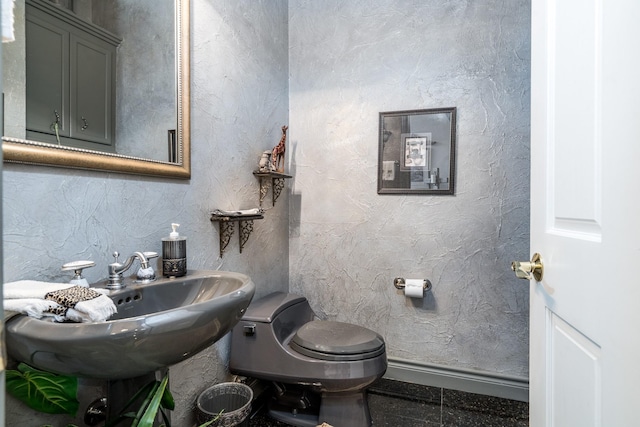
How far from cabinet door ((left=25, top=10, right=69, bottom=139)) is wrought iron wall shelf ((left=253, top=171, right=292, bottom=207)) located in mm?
884

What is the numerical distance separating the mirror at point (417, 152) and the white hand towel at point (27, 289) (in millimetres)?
1542

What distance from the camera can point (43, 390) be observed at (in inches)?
30.0

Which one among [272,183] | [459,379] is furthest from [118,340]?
[459,379]

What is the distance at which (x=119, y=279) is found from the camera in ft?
2.99

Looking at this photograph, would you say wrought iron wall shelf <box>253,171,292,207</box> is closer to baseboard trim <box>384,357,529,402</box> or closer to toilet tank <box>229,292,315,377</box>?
toilet tank <box>229,292,315,377</box>

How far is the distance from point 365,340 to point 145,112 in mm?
1259

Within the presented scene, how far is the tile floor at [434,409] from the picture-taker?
1.52 metres

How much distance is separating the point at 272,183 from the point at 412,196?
2.66 ft

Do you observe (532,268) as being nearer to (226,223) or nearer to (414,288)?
(414,288)

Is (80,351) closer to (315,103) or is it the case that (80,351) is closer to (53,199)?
(53,199)

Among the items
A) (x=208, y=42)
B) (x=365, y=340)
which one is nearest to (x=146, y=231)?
(x=208, y=42)

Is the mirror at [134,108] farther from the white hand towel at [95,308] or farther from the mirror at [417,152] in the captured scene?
the mirror at [417,152]

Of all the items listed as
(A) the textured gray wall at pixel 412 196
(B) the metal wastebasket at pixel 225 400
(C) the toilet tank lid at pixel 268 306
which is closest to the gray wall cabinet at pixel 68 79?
(C) the toilet tank lid at pixel 268 306

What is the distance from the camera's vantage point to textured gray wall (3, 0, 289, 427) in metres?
0.81
